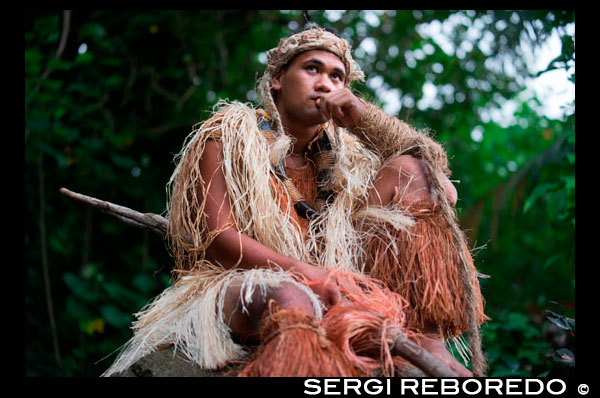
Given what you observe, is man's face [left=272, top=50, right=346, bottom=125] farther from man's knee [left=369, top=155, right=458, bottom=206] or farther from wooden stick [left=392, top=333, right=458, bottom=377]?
wooden stick [left=392, top=333, right=458, bottom=377]

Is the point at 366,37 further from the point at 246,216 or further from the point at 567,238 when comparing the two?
the point at 246,216

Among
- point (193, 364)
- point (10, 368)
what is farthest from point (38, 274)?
point (193, 364)

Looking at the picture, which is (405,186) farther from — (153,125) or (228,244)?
(153,125)

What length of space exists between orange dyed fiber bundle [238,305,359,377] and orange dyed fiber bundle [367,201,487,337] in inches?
16.5

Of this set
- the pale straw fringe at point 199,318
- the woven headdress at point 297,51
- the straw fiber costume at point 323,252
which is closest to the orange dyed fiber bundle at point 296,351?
the straw fiber costume at point 323,252

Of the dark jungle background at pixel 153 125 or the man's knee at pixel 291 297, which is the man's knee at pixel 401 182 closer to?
the man's knee at pixel 291 297

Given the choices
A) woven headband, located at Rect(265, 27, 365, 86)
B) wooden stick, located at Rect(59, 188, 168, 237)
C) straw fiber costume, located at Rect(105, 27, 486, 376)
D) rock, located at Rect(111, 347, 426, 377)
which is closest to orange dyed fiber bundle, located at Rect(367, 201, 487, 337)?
straw fiber costume, located at Rect(105, 27, 486, 376)

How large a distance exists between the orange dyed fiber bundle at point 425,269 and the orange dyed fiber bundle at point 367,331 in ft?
0.43

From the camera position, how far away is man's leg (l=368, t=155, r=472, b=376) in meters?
2.29

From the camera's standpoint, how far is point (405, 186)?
2.31m

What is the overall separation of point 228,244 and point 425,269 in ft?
2.19

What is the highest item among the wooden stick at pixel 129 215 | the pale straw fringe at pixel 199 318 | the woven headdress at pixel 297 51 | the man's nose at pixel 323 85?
the woven headdress at pixel 297 51


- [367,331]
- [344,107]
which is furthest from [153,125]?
[367,331]

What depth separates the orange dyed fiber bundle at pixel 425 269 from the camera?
84.8 inches
